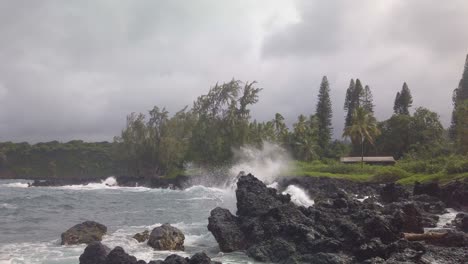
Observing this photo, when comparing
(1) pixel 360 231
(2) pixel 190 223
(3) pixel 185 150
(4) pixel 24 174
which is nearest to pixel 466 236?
(1) pixel 360 231

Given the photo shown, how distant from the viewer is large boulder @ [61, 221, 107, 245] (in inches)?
795

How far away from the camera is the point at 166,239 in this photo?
64.0 feet

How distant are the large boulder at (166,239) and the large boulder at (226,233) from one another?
60.7 inches

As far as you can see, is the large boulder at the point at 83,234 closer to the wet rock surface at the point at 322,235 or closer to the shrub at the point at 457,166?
the wet rock surface at the point at 322,235

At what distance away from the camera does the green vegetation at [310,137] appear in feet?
219

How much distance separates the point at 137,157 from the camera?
4163 inches

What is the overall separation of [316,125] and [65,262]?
90654 millimetres

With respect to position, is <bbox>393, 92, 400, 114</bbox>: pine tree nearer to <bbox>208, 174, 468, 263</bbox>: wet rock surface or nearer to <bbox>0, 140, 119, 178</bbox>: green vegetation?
<bbox>208, 174, 468, 263</bbox>: wet rock surface

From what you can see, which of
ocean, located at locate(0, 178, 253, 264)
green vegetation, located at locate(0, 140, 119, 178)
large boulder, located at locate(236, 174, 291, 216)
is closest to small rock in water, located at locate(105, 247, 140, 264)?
ocean, located at locate(0, 178, 253, 264)

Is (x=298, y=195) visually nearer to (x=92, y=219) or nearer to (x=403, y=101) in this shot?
(x=92, y=219)

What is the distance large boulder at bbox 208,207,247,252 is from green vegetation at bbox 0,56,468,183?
36244 millimetres

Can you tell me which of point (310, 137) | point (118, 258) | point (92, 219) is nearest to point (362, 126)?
point (310, 137)

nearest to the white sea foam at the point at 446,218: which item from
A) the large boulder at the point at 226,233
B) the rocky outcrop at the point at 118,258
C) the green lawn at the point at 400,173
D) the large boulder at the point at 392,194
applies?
the large boulder at the point at 392,194

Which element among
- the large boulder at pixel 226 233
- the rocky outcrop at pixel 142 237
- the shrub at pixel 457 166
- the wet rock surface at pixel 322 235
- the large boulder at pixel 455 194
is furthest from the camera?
Answer: the shrub at pixel 457 166
